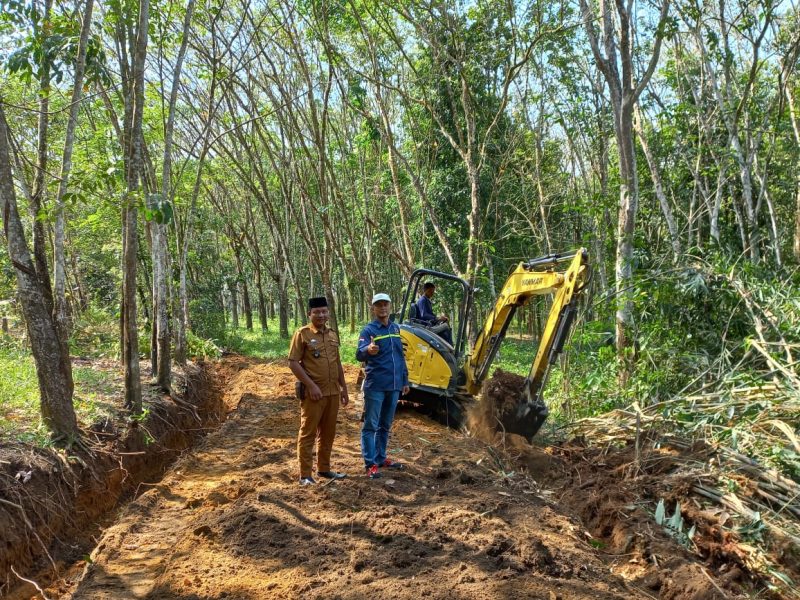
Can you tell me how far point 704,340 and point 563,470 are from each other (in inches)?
102

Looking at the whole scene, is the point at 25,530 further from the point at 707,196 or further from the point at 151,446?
the point at 707,196

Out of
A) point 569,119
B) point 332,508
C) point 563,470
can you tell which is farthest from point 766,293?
point 569,119

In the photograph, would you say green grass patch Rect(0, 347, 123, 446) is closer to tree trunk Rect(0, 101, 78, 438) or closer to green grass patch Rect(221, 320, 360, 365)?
tree trunk Rect(0, 101, 78, 438)

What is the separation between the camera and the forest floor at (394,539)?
3.87m

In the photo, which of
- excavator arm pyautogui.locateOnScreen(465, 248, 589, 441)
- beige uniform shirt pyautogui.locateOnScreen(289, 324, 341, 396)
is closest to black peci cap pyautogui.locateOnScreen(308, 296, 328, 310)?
beige uniform shirt pyautogui.locateOnScreen(289, 324, 341, 396)

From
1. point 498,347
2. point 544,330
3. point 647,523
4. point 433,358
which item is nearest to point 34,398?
point 433,358

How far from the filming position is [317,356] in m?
5.59

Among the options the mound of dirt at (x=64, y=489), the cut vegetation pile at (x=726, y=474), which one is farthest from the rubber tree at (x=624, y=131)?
the mound of dirt at (x=64, y=489)

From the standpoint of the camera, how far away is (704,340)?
7.40 meters

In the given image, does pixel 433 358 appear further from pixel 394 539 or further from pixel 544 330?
pixel 394 539

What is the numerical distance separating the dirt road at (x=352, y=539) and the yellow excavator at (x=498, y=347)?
0.97m

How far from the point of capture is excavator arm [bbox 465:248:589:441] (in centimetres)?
693

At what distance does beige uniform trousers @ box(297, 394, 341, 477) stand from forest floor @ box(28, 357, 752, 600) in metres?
0.28

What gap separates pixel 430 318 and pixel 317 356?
4299 mm
